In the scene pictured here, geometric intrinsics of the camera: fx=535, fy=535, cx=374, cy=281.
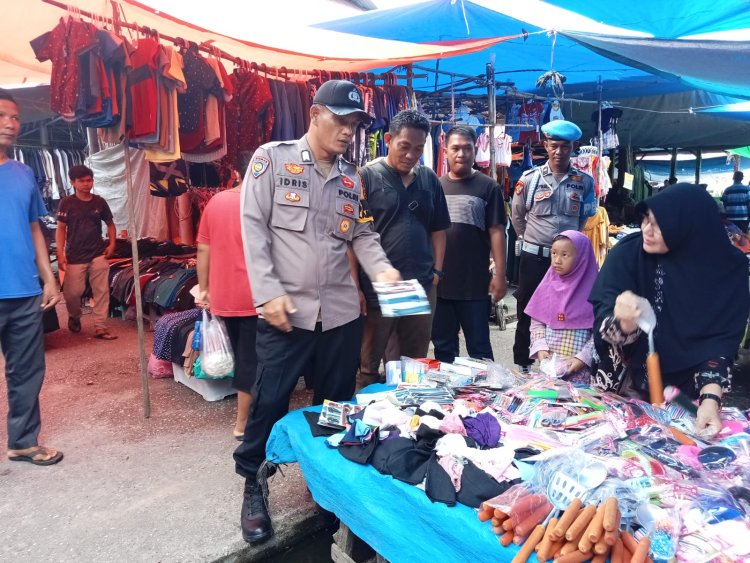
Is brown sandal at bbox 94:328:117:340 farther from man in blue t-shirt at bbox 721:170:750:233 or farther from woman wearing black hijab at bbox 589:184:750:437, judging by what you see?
man in blue t-shirt at bbox 721:170:750:233

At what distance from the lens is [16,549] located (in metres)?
2.43

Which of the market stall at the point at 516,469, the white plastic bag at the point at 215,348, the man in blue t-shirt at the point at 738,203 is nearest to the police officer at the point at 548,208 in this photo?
the market stall at the point at 516,469

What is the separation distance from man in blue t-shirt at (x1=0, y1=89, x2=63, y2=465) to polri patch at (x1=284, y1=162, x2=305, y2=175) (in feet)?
5.83

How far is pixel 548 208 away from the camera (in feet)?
14.1

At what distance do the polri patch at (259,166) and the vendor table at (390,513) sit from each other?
3.55 ft

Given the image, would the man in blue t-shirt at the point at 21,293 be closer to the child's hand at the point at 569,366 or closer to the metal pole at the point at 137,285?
the metal pole at the point at 137,285

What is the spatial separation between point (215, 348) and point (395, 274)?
1.69 metres

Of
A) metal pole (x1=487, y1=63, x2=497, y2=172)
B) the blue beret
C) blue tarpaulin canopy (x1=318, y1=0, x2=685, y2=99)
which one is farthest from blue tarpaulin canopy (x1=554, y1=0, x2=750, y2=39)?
the blue beret

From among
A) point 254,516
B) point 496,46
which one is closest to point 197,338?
point 254,516

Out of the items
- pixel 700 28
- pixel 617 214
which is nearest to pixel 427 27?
pixel 700 28

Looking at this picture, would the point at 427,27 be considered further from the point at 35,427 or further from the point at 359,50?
the point at 35,427

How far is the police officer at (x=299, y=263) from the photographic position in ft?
7.34

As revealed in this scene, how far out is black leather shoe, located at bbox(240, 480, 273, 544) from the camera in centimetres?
250

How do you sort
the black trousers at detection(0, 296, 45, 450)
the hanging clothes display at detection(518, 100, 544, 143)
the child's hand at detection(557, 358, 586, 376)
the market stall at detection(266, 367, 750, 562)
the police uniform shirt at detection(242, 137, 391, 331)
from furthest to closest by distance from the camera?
1. the hanging clothes display at detection(518, 100, 544, 143)
2. the black trousers at detection(0, 296, 45, 450)
3. the child's hand at detection(557, 358, 586, 376)
4. the police uniform shirt at detection(242, 137, 391, 331)
5. the market stall at detection(266, 367, 750, 562)
